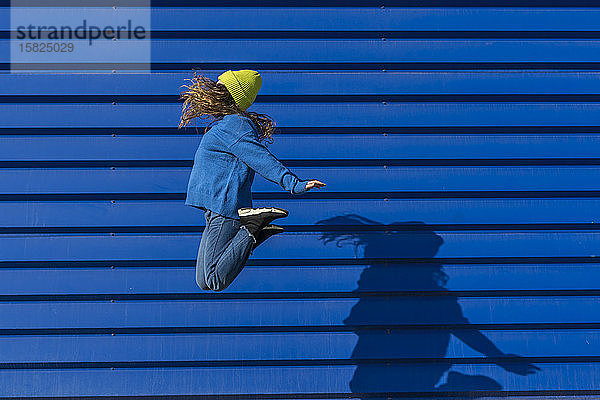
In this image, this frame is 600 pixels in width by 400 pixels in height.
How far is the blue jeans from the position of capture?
2.78 meters

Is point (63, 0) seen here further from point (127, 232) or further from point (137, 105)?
point (127, 232)

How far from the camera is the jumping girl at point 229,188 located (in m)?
2.77

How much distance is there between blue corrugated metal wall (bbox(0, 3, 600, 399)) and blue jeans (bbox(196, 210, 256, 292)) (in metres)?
0.82

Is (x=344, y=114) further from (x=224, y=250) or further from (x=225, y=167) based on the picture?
(x=224, y=250)

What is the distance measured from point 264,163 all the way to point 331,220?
109 centimetres

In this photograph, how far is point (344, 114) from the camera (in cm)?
374

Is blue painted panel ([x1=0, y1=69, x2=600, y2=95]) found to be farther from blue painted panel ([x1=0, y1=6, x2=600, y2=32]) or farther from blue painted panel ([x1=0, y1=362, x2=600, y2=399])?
blue painted panel ([x1=0, y1=362, x2=600, y2=399])

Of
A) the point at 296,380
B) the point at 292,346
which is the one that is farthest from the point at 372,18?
the point at 296,380

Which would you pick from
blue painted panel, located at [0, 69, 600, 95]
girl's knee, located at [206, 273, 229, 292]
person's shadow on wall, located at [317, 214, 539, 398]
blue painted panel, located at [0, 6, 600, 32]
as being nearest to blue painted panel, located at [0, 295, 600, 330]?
person's shadow on wall, located at [317, 214, 539, 398]

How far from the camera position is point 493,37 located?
12.6 ft

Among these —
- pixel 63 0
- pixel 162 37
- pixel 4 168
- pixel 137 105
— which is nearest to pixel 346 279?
pixel 137 105

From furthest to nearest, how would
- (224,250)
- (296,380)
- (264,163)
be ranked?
(296,380) < (224,250) < (264,163)

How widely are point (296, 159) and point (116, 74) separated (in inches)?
50.6

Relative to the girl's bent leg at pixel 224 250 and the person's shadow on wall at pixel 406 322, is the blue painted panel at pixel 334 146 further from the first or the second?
the girl's bent leg at pixel 224 250
